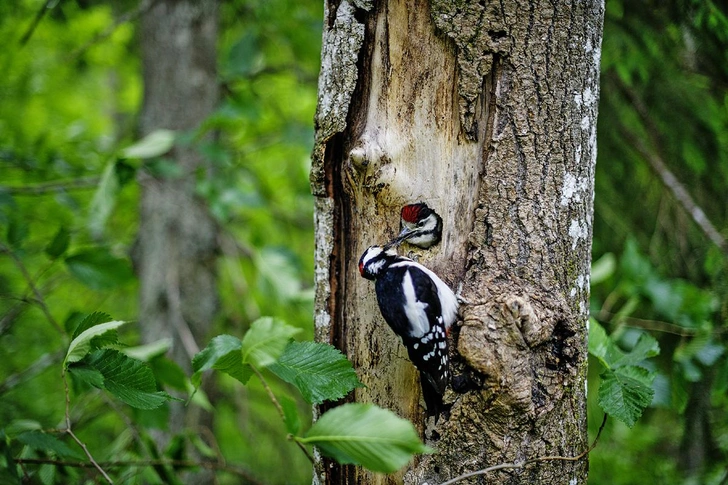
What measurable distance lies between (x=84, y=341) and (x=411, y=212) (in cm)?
91

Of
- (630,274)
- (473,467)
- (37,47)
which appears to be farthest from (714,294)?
(37,47)

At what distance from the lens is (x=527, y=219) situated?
145 centimetres

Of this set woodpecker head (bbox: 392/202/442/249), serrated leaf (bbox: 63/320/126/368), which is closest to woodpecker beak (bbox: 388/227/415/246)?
woodpecker head (bbox: 392/202/442/249)

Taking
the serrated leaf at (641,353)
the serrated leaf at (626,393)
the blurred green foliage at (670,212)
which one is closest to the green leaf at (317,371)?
the serrated leaf at (626,393)

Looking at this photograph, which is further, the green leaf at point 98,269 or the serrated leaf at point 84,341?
the green leaf at point 98,269

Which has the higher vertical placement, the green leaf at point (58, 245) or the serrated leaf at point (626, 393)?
the green leaf at point (58, 245)

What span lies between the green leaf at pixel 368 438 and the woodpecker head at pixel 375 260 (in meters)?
0.50

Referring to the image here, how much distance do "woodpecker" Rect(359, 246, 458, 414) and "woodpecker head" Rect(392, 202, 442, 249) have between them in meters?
0.07

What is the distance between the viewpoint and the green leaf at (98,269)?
218 centimetres

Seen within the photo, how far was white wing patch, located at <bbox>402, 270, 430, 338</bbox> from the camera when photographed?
1.41 metres

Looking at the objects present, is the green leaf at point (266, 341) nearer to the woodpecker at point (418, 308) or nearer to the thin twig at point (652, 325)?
the woodpecker at point (418, 308)

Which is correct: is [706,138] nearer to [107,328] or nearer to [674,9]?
[674,9]

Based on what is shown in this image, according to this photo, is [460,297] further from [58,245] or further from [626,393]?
[58,245]

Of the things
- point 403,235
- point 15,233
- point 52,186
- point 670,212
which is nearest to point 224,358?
point 403,235
